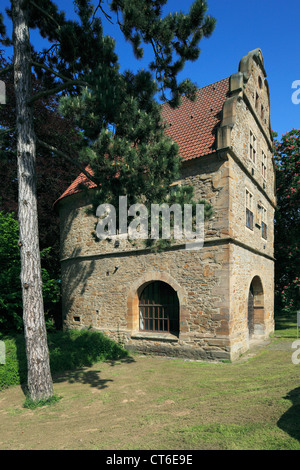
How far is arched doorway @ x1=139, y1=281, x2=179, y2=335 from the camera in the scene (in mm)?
11062

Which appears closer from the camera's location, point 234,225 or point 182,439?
point 182,439

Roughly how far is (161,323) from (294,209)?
13.6 meters

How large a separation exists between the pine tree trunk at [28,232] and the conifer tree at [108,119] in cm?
2

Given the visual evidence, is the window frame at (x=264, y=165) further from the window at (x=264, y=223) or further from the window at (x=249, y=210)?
the window at (x=249, y=210)

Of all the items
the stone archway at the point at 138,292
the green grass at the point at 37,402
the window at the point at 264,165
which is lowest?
the green grass at the point at 37,402

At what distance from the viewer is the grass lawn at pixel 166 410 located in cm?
453

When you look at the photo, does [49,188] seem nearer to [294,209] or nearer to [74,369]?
[74,369]

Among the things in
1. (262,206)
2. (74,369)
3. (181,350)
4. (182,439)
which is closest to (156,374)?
(181,350)

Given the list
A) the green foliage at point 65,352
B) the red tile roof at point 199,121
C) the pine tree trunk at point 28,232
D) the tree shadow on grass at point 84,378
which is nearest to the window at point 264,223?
the red tile roof at point 199,121

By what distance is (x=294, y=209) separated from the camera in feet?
67.5

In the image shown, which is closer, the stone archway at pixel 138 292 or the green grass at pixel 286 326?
the stone archway at pixel 138 292

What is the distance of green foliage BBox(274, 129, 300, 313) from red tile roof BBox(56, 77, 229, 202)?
810cm

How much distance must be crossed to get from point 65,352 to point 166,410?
5010 millimetres
